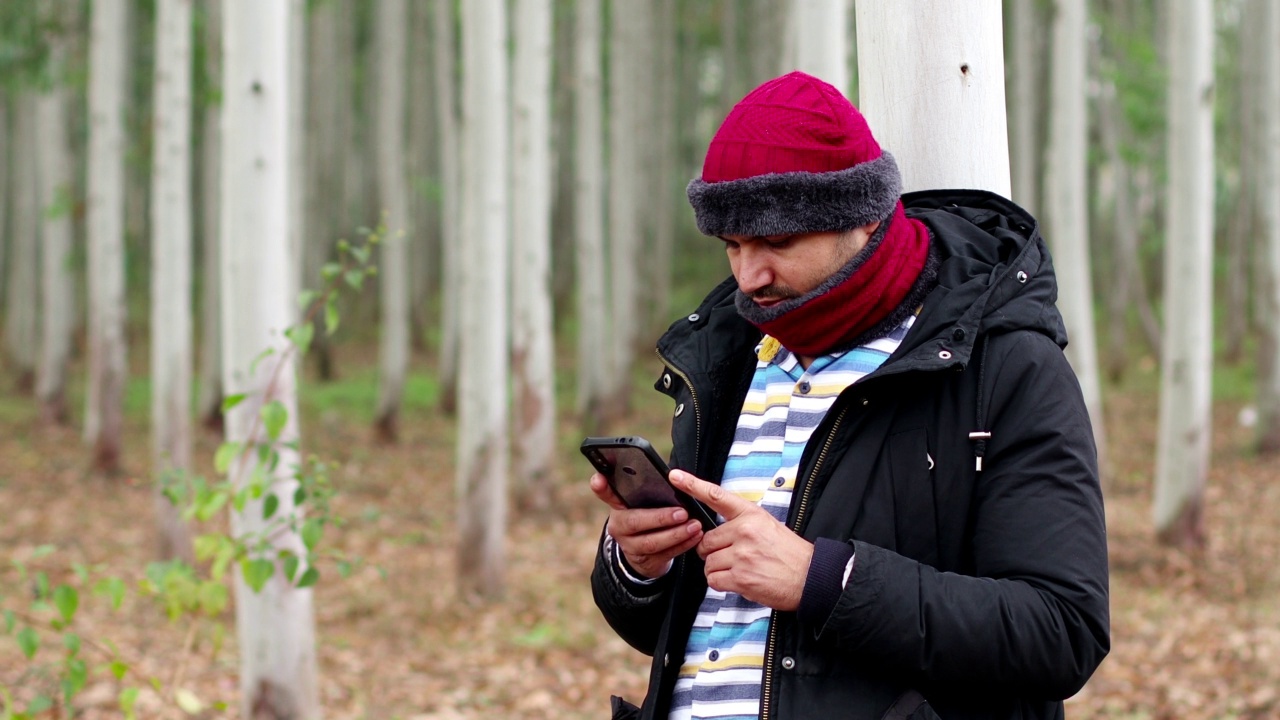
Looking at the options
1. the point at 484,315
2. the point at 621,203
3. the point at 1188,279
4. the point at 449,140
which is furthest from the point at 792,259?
the point at 449,140

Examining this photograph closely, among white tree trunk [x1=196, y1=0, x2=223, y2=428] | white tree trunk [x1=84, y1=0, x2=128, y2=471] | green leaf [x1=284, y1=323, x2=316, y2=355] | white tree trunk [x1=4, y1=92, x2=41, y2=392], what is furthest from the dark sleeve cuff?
white tree trunk [x1=4, y1=92, x2=41, y2=392]

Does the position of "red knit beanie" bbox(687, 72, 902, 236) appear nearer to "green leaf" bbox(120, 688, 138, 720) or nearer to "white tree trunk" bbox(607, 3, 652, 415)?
"green leaf" bbox(120, 688, 138, 720)

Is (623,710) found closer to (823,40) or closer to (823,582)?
(823,582)

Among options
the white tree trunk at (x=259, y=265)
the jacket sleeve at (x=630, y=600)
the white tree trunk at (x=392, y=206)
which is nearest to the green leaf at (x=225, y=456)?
the white tree trunk at (x=259, y=265)

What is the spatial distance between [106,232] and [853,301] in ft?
35.9

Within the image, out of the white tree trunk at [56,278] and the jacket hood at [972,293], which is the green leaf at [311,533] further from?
the white tree trunk at [56,278]

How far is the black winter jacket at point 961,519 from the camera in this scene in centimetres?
162

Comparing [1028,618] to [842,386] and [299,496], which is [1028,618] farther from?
[299,496]

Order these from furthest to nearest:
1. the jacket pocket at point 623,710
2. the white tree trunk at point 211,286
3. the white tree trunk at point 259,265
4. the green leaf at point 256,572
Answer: the white tree trunk at point 211,286
the white tree trunk at point 259,265
the green leaf at point 256,572
the jacket pocket at point 623,710

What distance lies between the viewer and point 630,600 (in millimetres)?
2080

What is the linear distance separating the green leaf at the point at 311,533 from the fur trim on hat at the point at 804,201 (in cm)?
232

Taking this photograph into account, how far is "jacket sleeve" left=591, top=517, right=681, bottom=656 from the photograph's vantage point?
6.77 feet

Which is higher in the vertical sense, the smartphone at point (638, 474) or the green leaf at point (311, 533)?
the smartphone at point (638, 474)

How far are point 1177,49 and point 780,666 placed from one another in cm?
831
